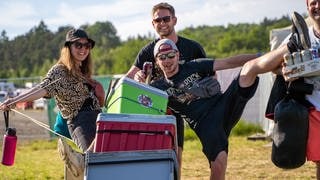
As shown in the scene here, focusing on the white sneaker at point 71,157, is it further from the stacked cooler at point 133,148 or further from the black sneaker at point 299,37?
the black sneaker at point 299,37

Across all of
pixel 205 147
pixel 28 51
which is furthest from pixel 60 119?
pixel 28 51

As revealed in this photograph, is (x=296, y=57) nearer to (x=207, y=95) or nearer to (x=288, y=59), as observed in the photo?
(x=288, y=59)

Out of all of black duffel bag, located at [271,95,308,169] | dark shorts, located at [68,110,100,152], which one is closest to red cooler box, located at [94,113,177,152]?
black duffel bag, located at [271,95,308,169]

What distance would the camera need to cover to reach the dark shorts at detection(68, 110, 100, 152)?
5.04 meters

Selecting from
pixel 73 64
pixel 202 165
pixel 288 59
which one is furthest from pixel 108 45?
pixel 288 59

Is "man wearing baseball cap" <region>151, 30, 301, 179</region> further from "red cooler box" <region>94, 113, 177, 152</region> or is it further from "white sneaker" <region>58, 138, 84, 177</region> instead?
"white sneaker" <region>58, 138, 84, 177</region>

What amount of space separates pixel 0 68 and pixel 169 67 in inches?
3648

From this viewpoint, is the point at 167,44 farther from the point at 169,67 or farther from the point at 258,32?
the point at 258,32

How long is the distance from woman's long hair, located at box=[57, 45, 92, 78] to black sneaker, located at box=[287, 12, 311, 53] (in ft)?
7.08

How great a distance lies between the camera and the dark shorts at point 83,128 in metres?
5.04

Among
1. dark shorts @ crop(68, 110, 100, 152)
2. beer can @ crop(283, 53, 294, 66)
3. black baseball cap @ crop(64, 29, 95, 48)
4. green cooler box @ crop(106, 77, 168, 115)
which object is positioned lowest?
dark shorts @ crop(68, 110, 100, 152)

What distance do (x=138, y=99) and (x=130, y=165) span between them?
0.73 metres

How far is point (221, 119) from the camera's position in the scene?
4.57 meters

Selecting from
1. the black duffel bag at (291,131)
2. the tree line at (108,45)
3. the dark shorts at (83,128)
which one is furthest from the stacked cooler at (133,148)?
the tree line at (108,45)
